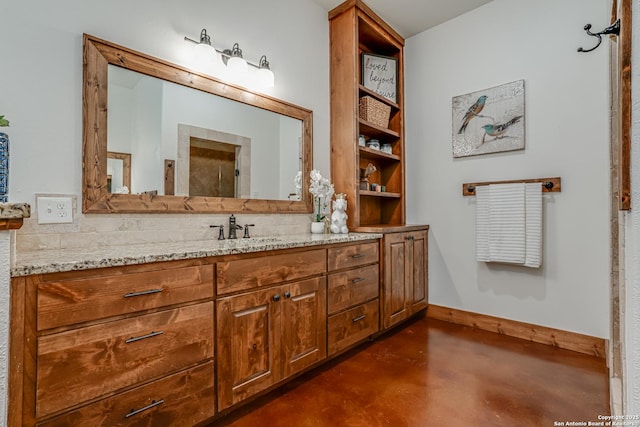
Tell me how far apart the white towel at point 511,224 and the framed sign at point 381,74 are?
1.30 metres

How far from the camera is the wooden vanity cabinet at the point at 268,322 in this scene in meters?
1.48

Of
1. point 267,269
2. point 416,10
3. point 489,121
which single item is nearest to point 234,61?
point 267,269

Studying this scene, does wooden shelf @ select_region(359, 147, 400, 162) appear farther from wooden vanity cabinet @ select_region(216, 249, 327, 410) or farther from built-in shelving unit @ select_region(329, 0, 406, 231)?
wooden vanity cabinet @ select_region(216, 249, 327, 410)

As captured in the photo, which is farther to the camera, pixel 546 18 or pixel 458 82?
pixel 458 82

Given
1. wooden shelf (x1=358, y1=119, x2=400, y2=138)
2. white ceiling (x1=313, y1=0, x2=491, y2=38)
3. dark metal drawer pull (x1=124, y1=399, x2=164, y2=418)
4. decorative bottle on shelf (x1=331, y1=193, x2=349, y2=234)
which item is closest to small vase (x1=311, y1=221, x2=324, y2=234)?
decorative bottle on shelf (x1=331, y1=193, x2=349, y2=234)

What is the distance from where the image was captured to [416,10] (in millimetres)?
2852

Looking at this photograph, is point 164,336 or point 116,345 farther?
point 164,336

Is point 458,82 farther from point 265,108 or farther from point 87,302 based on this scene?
point 87,302

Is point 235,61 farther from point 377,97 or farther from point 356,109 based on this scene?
point 377,97

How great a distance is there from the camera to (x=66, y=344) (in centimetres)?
106

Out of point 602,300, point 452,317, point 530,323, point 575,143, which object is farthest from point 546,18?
point 452,317

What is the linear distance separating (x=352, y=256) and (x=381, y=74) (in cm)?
189

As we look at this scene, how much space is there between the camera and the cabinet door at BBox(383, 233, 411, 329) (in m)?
2.50

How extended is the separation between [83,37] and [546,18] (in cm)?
314
